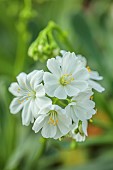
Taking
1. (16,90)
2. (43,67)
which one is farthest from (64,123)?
(43,67)

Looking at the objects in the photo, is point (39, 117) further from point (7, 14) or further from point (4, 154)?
point (7, 14)

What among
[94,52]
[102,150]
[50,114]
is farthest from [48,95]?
[102,150]

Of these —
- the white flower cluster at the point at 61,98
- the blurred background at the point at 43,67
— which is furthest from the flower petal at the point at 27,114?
the blurred background at the point at 43,67

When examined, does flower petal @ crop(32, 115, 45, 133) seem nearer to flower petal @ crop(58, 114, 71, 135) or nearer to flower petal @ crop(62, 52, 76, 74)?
flower petal @ crop(58, 114, 71, 135)

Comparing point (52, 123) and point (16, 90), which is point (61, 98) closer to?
point (52, 123)

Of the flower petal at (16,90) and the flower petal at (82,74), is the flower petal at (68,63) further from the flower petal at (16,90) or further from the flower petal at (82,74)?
the flower petal at (16,90)

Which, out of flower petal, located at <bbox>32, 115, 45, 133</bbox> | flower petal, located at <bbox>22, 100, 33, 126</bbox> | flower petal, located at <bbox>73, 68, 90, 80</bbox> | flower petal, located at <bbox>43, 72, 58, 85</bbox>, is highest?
flower petal, located at <bbox>73, 68, 90, 80</bbox>

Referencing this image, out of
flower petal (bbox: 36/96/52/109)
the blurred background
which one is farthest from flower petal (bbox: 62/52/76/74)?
the blurred background
